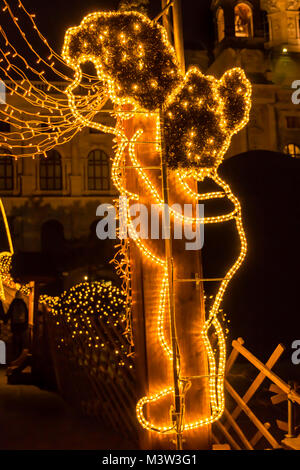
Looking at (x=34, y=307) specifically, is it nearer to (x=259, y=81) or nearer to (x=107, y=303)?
(x=107, y=303)

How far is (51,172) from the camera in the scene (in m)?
29.8

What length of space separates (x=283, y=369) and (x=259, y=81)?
2036 centimetres

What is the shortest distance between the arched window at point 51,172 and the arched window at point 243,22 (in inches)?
463

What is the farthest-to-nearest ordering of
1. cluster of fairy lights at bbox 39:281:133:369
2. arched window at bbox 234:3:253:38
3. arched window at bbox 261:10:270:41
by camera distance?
arched window at bbox 261:10:270:41, arched window at bbox 234:3:253:38, cluster of fairy lights at bbox 39:281:133:369

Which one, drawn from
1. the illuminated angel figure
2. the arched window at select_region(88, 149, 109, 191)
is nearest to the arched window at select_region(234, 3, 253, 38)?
the arched window at select_region(88, 149, 109, 191)

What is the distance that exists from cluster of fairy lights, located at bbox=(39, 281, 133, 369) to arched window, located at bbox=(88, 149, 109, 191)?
16.5 meters

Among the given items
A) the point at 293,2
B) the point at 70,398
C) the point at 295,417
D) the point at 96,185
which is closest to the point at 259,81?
the point at 293,2

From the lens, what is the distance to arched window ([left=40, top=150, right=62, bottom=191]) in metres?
29.5

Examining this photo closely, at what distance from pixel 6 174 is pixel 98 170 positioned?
4812 millimetres

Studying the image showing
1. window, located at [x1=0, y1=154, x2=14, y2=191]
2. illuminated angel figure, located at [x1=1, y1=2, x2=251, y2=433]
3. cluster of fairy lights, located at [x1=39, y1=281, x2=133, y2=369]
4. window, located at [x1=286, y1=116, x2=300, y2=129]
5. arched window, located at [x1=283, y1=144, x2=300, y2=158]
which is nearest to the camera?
illuminated angel figure, located at [x1=1, y1=2, x2=251, y2=433]

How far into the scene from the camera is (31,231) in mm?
28359

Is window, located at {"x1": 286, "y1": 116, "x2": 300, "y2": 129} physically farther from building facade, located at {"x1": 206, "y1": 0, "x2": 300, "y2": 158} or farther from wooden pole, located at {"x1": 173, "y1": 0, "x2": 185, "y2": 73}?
wooden pole, located at {"x1": 173, "y1": 0, "x2": 185, "y2": 73}

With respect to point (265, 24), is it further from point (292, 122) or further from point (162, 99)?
point (162, 99)

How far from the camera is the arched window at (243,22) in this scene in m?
30.0
